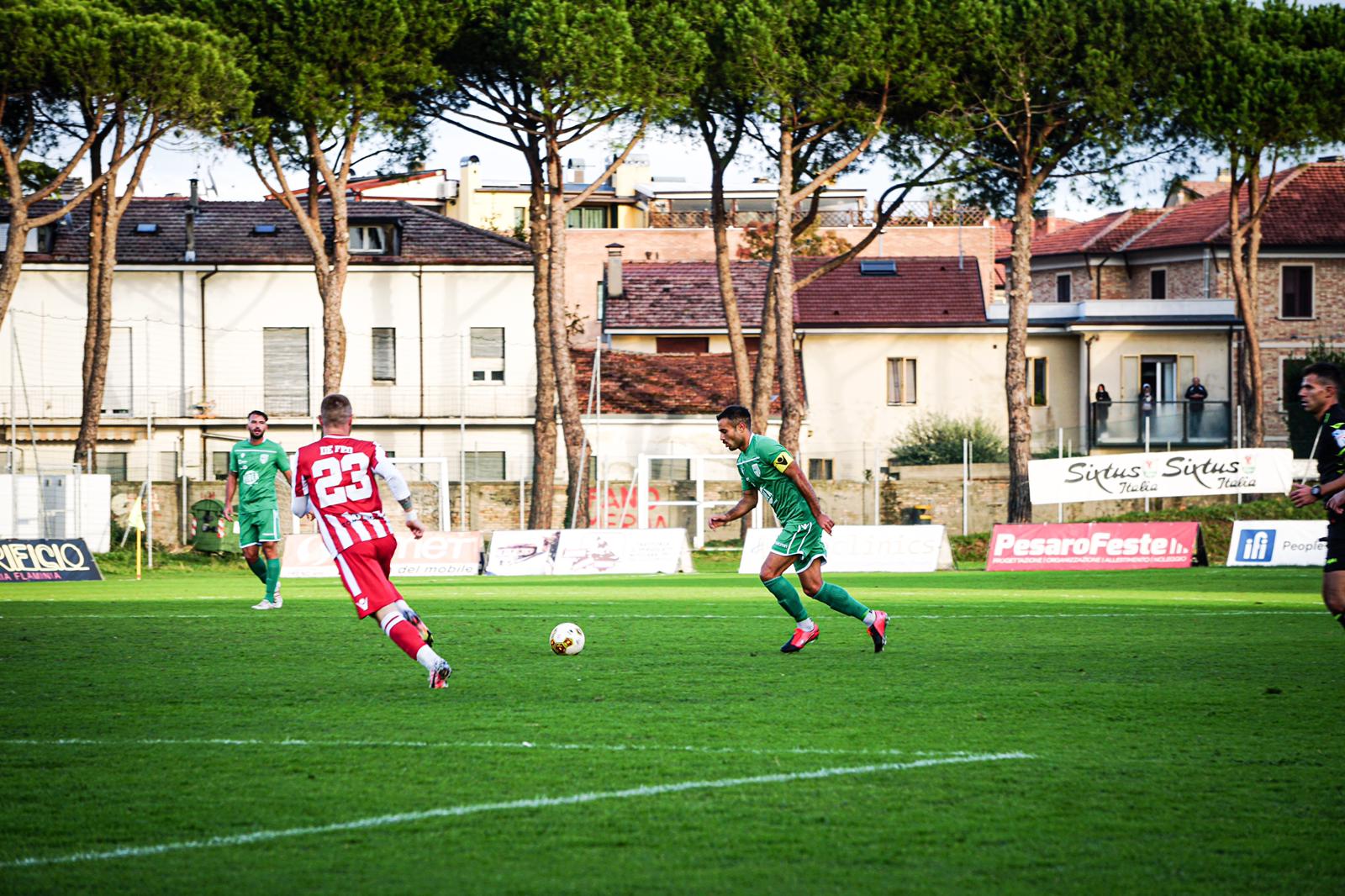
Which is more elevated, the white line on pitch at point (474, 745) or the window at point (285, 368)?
the window at point (285, 368)

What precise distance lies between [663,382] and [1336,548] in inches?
1474

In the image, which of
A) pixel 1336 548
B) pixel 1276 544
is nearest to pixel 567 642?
pixel 1336 548

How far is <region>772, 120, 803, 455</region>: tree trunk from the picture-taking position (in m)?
36.7

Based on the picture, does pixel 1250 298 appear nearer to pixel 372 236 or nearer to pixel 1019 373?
pixel 1019 373

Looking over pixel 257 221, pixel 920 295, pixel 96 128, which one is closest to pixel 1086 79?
pixel 920 295

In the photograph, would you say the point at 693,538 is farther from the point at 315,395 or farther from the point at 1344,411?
the point at 1344,411

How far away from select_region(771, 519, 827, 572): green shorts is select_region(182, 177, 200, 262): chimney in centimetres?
3728

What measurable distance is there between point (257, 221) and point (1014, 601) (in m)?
35.7

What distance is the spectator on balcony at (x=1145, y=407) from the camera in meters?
46.2

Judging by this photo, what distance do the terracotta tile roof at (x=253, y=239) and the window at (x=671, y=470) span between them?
8.28 m

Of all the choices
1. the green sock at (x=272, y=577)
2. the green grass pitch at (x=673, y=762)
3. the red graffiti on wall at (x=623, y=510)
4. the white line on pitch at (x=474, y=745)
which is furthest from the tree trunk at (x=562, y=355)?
the white line on pitch at (x=474, y=745)

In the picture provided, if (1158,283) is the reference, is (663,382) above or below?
below

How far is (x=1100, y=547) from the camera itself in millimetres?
29016

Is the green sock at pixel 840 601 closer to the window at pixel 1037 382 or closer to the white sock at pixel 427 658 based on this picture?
the white sock at pixel 427 658
